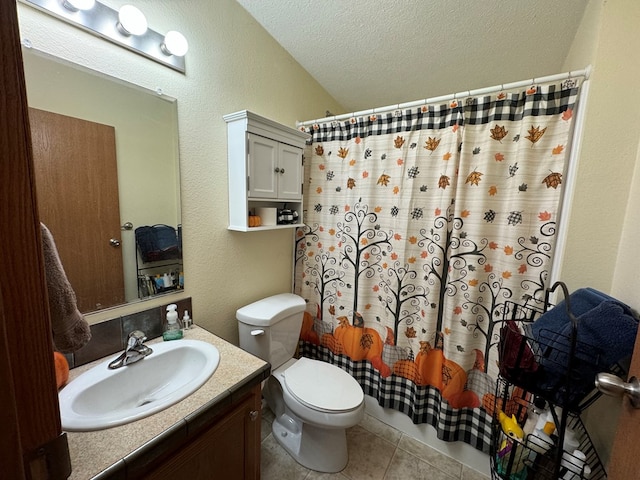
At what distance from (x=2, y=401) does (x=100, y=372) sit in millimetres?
868

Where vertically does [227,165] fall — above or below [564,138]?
below

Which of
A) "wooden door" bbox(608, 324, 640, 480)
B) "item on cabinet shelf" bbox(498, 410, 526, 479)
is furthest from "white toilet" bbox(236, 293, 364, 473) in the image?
"wooden door" bbox(608, 324, 640, 480)

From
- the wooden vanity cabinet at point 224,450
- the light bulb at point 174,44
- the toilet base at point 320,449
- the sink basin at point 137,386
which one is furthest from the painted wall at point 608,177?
the light bulb at point 174,44

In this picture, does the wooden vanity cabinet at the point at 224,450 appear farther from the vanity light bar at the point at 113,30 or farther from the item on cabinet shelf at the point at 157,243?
the vanity light bar at the point at 113,30

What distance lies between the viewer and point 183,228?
4.31ft

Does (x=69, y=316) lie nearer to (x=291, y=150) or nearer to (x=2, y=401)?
(x=2, y=401)

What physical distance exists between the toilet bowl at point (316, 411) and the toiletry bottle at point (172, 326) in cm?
60

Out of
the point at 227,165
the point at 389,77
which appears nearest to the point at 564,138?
the point at 389,77

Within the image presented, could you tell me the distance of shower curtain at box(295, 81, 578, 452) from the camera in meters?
1.20

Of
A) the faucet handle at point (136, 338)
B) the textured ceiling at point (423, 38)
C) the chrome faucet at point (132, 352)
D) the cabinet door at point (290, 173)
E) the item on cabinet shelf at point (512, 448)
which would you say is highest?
the textured ceiling at point (423, 38)

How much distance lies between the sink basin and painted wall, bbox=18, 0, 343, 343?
0.24 meters

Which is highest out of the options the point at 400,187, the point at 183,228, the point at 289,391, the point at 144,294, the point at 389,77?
the point at 389,77

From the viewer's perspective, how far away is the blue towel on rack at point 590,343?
2.54 feet

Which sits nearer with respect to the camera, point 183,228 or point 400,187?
point 183,228
